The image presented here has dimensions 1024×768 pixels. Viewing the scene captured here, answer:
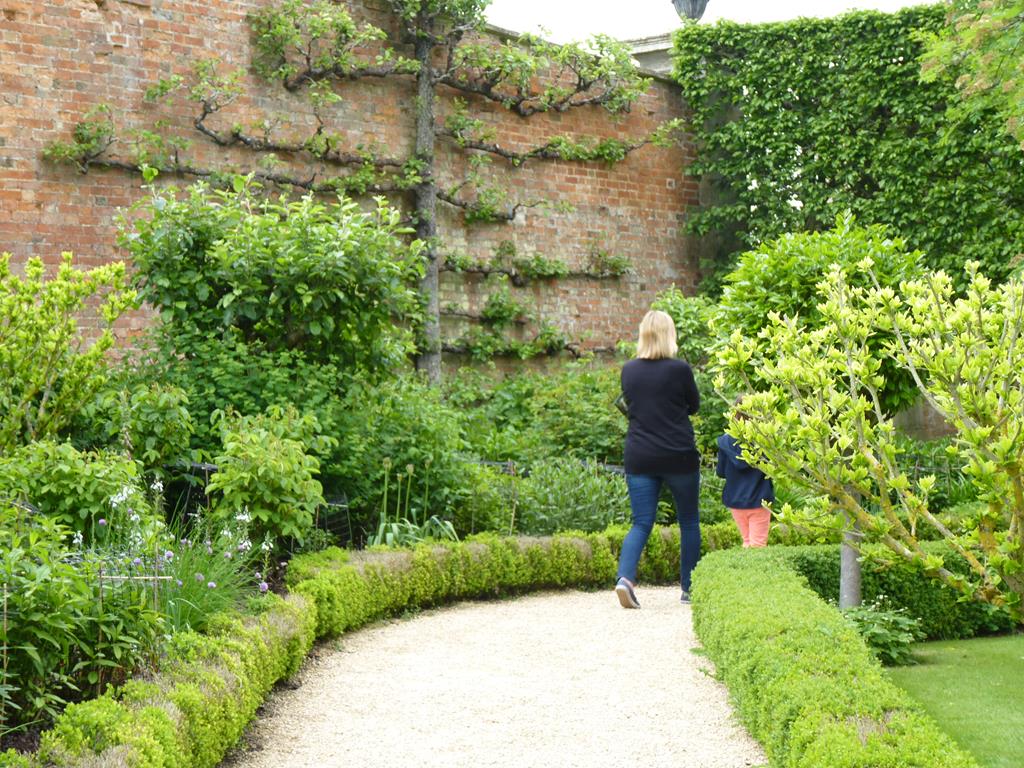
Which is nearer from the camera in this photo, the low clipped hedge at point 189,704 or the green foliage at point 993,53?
the low clipped hedge at point 189,704

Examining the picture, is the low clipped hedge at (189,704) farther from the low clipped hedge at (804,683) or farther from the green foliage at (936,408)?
the green foliage at (936,408)

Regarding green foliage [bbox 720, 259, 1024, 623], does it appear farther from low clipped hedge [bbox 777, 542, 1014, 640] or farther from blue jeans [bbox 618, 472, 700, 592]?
blue jeans [bbox 618, 472, 700, 592]

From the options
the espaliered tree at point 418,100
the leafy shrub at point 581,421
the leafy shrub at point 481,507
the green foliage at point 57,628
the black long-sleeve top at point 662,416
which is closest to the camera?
the green foliage at point 57,628

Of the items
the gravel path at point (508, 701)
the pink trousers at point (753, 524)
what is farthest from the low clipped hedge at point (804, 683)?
the pink trousers at point (753, 524)

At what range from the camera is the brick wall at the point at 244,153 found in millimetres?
10664

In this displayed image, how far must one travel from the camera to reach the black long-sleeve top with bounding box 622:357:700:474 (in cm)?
699

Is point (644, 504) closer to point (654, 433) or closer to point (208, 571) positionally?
point (654, 433)

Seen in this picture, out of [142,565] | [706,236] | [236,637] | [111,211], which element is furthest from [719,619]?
[706,236]

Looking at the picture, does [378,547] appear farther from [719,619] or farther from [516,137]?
[516,137]

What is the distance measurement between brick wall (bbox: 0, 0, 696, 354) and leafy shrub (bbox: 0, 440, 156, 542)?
18.8 feet

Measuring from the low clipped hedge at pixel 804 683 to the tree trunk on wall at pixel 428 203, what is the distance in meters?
7.21

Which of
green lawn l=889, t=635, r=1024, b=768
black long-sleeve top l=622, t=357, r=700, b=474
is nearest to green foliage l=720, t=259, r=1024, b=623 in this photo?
green lawn l=889, t=635, r=1024, b=768

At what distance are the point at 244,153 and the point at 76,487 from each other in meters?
7.13

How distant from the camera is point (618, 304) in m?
14.6
